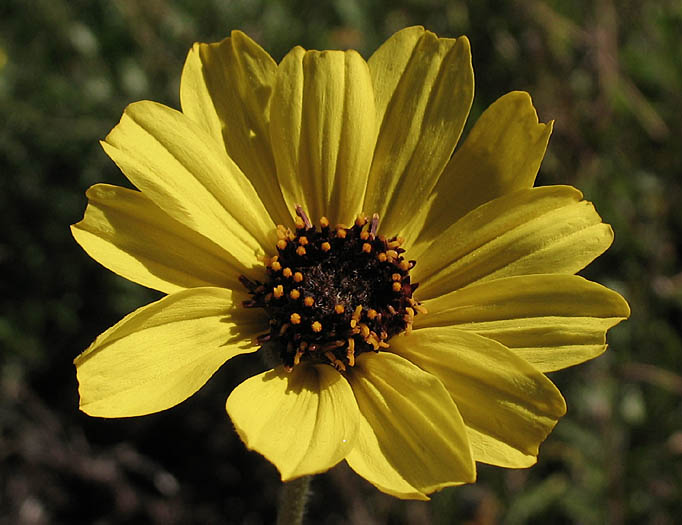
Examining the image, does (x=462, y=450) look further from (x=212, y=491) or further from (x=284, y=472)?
(x=212, y=491)

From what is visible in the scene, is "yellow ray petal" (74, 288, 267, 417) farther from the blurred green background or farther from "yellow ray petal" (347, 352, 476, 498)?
the blurred green background

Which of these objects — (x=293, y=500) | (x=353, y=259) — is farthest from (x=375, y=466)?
(x=353, y=259)

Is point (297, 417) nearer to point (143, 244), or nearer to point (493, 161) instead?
point (143, 244)

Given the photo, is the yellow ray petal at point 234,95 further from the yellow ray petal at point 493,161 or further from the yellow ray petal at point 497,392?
the yellow ray petal at point 497,392

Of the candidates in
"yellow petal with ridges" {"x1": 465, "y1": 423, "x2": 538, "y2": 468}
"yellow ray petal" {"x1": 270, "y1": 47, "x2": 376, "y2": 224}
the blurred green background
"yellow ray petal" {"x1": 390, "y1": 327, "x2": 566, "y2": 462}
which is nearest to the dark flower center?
"yellow ray petal" {"x1": 270, "y1": 47, "x2": 376, "y2": 224}

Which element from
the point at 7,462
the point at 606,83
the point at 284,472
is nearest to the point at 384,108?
the point at 284,472

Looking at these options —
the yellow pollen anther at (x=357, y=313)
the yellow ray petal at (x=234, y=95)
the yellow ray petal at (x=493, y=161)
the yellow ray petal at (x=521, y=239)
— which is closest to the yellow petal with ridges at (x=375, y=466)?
the yellow pollen anther at (x=357, y=313)
